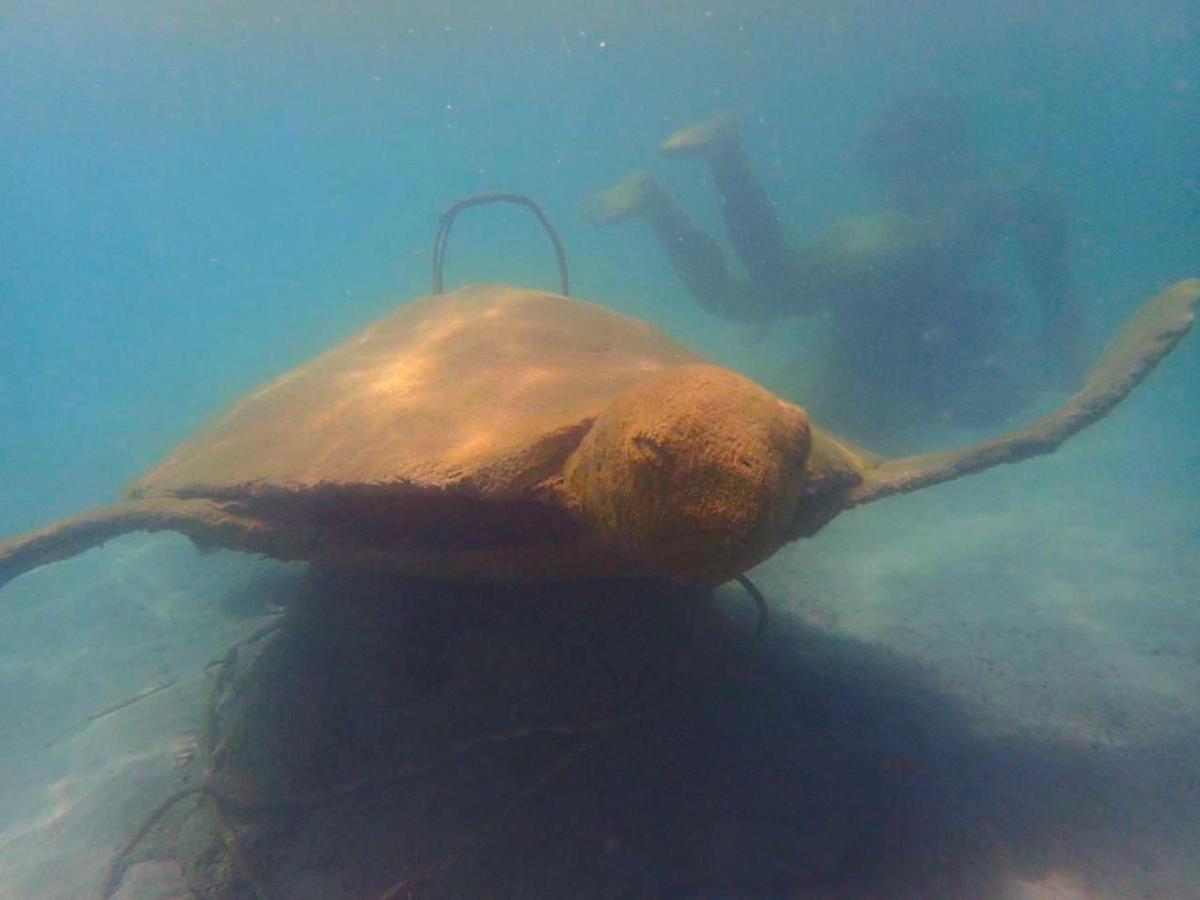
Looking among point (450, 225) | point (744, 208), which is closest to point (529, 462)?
point (450, 225)

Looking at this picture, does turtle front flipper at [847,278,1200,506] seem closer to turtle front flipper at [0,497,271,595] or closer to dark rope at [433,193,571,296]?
turtle front flipper at [0,497,271,595]

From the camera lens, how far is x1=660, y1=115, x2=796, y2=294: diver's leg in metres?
15.3

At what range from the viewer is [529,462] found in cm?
215

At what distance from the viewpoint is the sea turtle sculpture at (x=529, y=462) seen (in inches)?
68.2

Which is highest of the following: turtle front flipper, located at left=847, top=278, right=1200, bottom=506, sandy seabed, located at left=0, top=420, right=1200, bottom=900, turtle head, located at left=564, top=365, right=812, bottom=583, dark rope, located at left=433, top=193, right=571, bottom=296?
dark rope, located at left=433, top=193, right=571, bottom=296

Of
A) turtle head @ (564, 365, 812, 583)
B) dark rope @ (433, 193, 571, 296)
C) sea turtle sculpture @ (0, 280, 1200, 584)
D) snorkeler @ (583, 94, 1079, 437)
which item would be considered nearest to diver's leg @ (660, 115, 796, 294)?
snorkeler @ (583, 94, 1079, 437)

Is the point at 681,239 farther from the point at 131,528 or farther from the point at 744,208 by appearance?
the point at 131,528

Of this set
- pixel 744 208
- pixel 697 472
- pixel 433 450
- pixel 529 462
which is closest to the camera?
pixel 697 472

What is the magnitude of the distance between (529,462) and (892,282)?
14.7m

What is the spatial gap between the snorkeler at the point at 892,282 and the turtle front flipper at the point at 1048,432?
33.2 ft

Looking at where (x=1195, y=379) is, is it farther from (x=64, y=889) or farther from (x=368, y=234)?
(x=368, y=234)

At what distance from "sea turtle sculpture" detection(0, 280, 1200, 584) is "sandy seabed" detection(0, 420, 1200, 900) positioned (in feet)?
3.91

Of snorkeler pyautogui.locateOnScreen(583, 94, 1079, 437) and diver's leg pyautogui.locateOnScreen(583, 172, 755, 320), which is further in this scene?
diver's leg pyautogui.locateOnScreen(583, 172, 755, 320)

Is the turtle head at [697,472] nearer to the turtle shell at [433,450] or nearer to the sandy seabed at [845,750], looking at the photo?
the turtle shell at [433,450]
